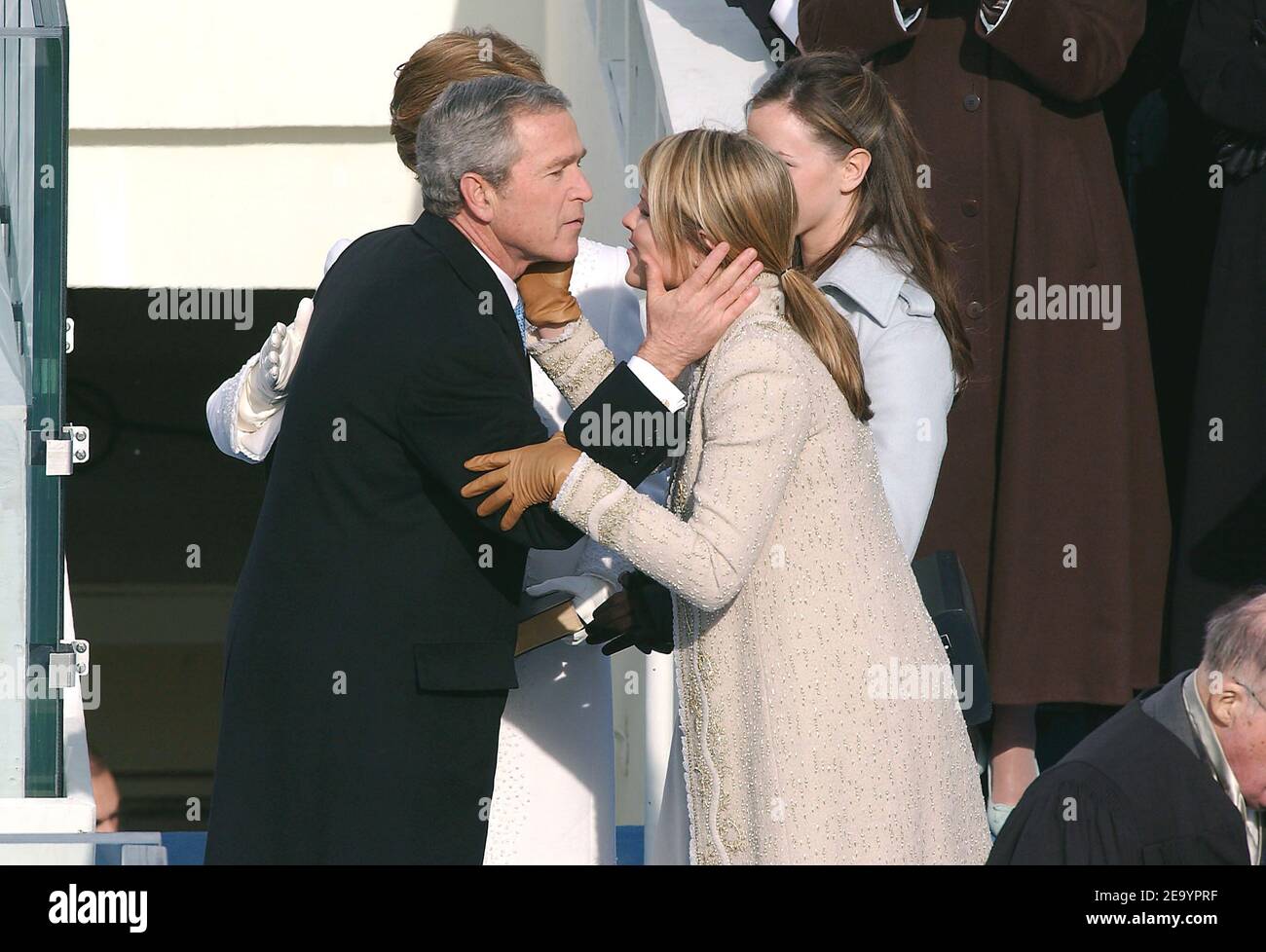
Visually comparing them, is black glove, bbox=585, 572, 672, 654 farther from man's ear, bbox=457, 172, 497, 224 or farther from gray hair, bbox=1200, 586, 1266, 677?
gray hair, bbox=1200, 586, 1266, 677

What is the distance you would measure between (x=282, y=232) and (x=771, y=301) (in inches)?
180

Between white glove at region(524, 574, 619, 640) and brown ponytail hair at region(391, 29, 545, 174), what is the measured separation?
73cm

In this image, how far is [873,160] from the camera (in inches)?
132

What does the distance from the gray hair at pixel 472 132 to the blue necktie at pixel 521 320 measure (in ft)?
0.58

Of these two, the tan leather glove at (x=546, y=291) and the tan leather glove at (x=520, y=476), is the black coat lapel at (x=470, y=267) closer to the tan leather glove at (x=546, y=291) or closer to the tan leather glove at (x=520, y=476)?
the tan leather glove at (x=546, y=291)

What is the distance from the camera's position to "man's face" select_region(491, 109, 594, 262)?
120 inches

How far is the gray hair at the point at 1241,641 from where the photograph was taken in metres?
2.81

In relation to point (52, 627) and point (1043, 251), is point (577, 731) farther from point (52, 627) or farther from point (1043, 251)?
point (1043, 251)

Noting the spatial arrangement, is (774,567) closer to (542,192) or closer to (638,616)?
(638,616)

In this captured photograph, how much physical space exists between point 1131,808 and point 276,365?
147 cm

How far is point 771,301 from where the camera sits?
9.45 feet

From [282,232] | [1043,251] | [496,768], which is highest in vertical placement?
[282,232]
